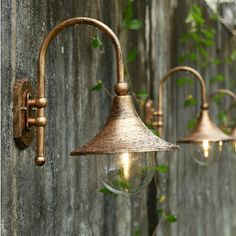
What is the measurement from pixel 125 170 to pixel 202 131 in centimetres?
147

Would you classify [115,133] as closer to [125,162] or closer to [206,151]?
[125,162]

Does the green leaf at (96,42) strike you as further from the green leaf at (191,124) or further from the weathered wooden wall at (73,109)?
the green leaf at (191,124)

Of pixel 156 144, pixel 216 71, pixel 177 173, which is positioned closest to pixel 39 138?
pixel 156 144

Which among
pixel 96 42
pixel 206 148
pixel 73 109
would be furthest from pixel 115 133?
pixel 206 148

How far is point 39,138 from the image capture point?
2.62m

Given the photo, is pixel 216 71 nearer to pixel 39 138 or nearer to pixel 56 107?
pixel 56 107

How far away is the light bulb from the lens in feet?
8.63

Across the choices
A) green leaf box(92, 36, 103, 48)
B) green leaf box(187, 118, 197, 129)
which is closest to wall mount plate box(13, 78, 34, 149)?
green leaf box(92, 36, 103, 48)

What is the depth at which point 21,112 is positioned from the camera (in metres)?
2.64

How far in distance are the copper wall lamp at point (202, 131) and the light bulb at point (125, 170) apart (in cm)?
126

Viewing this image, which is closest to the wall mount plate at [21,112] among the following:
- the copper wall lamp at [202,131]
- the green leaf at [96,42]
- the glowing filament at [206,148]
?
the green leaf at [96,42]

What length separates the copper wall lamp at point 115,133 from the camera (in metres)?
2.47

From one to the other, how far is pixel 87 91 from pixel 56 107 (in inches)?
16.5

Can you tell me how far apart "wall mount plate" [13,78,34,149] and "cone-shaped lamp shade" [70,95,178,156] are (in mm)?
241
